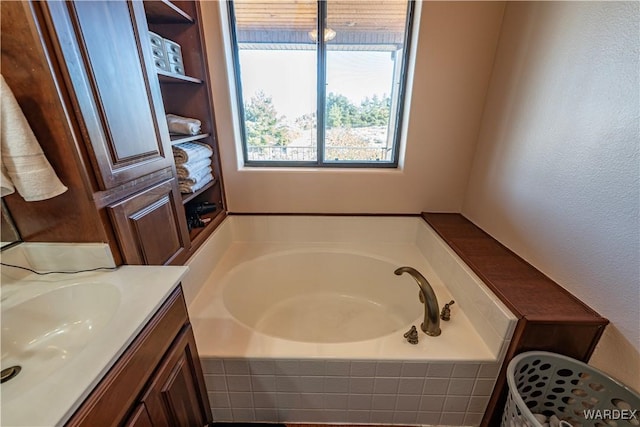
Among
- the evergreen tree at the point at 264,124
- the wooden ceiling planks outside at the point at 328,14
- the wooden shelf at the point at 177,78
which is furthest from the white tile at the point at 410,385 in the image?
the wooden ceiling planks outside at the point at 328,14

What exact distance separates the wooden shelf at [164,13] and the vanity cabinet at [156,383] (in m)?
1.30

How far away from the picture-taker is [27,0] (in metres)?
0.60

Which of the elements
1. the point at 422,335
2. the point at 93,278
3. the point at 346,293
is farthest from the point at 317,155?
the point at 93,278

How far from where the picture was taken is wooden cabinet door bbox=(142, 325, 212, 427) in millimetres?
777

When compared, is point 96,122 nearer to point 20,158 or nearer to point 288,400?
point 20,158

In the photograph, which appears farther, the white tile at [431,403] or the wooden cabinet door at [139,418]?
the white tile at [431,403]

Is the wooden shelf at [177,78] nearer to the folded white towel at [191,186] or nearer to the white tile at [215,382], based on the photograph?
the folded white towel at [191,186]

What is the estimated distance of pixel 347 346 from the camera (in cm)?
114

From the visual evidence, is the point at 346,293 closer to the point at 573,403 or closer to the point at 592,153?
the point at 573,403

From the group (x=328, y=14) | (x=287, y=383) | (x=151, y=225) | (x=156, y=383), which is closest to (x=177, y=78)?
(x=151, y=225)

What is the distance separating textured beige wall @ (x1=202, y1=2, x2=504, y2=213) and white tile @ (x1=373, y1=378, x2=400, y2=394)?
1.14 m

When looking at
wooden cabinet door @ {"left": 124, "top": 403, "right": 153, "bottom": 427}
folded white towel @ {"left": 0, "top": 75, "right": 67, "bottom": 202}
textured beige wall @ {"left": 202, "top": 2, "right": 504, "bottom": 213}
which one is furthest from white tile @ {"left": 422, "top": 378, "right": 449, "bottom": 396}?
folded white towel @ {"left": 0, "top": 75, "right": 67, "bottom": 202}

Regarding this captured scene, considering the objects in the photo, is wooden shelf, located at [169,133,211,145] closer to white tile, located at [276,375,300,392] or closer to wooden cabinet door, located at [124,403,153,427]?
wooden cabinet door, located at [124,403,153,427]

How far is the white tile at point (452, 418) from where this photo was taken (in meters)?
1.20
